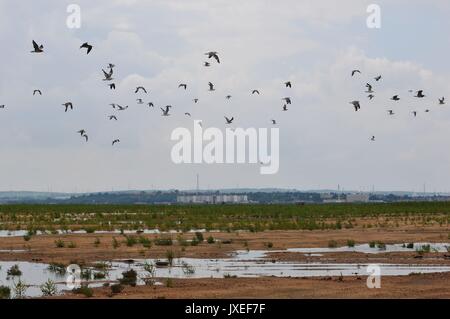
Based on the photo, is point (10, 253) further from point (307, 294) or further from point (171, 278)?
point (307, 294)

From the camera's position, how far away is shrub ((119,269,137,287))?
27.0 m

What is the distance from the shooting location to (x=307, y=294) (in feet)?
80.0

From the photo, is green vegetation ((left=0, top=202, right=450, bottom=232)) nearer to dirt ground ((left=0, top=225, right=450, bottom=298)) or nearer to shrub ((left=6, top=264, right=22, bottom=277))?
dirt ground ((left=0, top=225, right=450, bottom=298))

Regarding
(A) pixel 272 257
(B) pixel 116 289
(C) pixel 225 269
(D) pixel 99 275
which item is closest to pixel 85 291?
(B) pixel 116 289

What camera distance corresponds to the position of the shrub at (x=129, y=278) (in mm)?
27000

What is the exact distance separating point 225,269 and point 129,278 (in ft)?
16.3

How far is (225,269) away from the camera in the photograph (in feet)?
106

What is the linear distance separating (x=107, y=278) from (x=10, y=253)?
1327 centimetres

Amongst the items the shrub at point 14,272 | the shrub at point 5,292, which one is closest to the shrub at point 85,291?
the shrub at point 5,292

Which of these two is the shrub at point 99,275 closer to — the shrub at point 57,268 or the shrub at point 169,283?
the shrub at point 57,268

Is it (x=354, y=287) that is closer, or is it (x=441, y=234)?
(x=354, y=287)

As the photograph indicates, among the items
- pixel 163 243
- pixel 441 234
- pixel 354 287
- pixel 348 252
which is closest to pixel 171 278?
pixel 354 287
